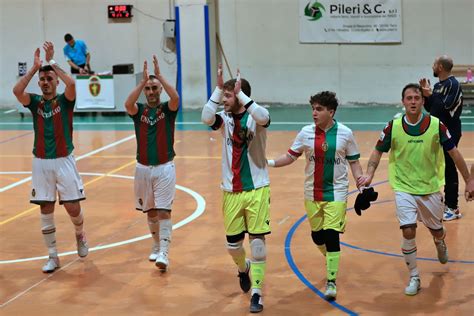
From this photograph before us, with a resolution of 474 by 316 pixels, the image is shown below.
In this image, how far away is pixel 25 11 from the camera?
82.0 feet

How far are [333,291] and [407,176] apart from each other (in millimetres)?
1337

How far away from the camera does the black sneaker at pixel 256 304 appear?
8.09 m

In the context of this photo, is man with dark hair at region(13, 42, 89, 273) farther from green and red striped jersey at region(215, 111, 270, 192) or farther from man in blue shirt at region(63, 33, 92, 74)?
man in blue shirt at region(63, 33, 92, 74)

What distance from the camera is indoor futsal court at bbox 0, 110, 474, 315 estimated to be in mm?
8367

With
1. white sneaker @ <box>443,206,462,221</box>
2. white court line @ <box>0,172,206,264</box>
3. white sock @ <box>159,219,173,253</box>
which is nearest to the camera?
white sock @ <box>159,219,173,253</box>

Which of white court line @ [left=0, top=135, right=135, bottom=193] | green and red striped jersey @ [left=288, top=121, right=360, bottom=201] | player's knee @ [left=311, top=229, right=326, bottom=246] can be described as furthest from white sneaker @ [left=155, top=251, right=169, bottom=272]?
white court line @ [left=0, top=135, right=135, bottom=193]

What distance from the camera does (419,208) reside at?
8492mm

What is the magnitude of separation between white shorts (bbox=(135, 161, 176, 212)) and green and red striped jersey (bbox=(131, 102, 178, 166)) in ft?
0.25

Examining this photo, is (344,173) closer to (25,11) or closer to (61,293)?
(61,293)

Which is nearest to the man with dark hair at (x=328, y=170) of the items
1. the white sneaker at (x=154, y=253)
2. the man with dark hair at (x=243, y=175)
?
the man with dark hair at (x=243, y=175)

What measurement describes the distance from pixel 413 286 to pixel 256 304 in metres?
1.58

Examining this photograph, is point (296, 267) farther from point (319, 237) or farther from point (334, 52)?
point (334, 52)

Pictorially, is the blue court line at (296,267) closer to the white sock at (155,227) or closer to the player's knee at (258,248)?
the player's knee at (258,248)

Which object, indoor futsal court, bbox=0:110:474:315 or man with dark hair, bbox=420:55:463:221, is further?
man with dark hair, bbox=420:55:463:221
